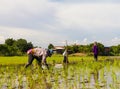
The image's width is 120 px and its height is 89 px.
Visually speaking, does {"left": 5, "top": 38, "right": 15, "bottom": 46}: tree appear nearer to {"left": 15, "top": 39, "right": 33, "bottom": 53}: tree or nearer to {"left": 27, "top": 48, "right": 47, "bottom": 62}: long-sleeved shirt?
{"left": 15, "top": 39, "right": 33, "bottom": 53}: tree

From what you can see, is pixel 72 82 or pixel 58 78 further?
pixel 58 78

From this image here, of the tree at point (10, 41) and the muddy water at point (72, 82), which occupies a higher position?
the tree at point (10, 41)

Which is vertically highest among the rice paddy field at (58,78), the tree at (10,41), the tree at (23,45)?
the tree at (10,41)

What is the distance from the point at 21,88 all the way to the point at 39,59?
5753mm

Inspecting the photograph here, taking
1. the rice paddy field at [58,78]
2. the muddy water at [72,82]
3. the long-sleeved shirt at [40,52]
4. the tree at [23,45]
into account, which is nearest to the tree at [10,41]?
the tree at [23,45]

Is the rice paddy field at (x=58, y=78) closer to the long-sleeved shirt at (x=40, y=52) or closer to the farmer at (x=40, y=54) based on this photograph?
the farmer at (x=40, y=54)

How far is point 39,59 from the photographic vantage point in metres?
15.4

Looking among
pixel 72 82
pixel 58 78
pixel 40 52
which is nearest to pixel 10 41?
pixel 40 52

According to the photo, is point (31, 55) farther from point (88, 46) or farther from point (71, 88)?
point (88, 46)

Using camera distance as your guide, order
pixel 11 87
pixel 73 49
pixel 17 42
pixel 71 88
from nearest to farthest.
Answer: pixel 71 88, pixel 11 87, pixel 73 49, pixel 17 42

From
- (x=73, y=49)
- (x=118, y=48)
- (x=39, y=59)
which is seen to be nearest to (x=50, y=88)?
(x=39, y=59)

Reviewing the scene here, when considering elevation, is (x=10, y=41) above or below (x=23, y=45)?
above

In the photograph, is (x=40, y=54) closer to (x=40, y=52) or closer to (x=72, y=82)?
(x=40, y=52)

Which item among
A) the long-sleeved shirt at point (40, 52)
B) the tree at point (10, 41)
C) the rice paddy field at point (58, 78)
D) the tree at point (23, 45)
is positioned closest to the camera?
the rice paddy field at point (58, 78)
